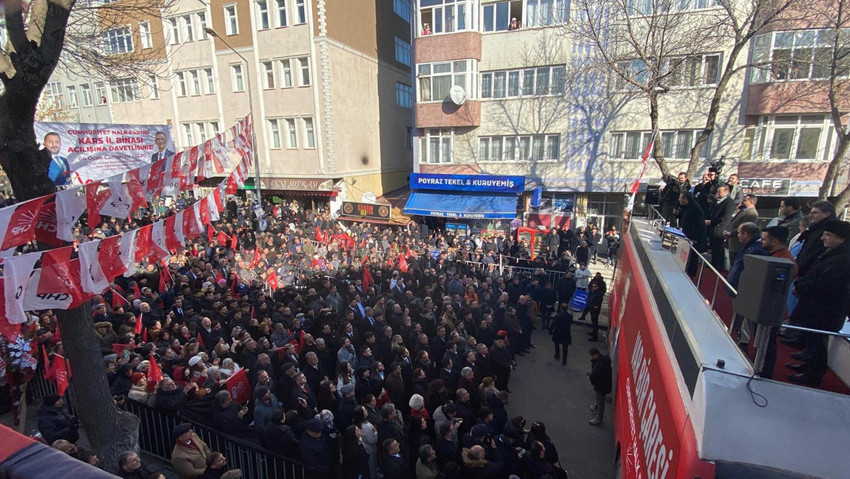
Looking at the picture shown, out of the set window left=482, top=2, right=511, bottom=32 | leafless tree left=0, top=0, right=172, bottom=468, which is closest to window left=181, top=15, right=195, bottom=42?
window left=482, top=2, right=511, bottom=32

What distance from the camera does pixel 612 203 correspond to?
1938 centimetres

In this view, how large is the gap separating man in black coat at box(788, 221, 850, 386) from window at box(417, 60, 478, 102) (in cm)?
1784

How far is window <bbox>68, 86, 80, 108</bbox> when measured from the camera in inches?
1196

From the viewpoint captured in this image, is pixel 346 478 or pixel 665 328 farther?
pixel 346 478

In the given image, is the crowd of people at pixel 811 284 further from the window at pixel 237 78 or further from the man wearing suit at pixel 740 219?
the window at pixel 237 78

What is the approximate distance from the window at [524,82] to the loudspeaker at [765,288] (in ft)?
60.2

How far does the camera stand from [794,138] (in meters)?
16.4

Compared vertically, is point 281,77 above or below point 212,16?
below

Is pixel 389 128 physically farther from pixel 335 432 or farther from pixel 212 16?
pixel 335 432

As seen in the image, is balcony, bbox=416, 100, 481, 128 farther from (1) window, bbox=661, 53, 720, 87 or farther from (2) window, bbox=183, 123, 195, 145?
(2) window, bbox=183, 123, 195, 145

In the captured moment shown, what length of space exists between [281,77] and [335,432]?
854 inches

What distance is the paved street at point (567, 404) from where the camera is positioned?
7.01 metres

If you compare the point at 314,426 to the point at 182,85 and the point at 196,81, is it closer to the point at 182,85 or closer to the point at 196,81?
the point at 196,81

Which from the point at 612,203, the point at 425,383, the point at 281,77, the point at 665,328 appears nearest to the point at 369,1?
the point at 281,77
